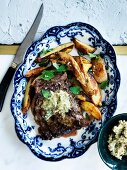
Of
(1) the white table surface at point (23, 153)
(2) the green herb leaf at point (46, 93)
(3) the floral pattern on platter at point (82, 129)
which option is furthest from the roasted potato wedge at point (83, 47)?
(2) the green herb leaf at point (46, 93)

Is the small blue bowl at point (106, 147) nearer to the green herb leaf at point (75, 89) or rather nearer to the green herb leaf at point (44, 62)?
the green herb leaf at point (75, 89)

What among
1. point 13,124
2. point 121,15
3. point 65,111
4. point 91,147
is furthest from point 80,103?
point 121,15

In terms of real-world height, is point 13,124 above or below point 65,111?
below

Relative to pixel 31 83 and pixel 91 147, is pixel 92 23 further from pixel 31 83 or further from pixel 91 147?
pixel 91 147

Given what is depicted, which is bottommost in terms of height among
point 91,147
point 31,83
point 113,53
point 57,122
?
point 91,147

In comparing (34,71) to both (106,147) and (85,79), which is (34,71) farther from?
(106,147)

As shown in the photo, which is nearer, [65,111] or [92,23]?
[65,111]
